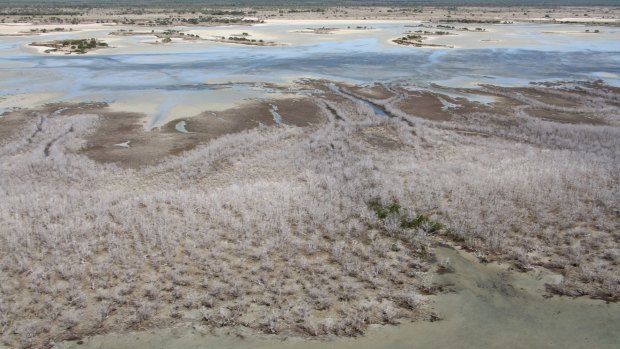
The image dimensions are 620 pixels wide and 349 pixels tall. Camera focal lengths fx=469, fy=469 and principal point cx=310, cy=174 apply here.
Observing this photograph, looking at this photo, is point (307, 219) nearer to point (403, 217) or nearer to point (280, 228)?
point (280, 228)

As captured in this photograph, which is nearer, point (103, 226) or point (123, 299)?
point (123, 299)

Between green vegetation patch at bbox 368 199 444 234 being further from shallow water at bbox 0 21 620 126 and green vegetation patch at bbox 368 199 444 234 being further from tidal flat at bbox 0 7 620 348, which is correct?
shallow water at bbox 0 21 620 126

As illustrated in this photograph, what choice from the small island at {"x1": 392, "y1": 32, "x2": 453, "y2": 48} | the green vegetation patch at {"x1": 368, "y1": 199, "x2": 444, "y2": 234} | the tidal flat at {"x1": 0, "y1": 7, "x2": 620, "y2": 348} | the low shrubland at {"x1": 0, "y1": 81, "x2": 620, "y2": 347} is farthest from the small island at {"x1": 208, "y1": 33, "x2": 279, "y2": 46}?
the green vegetation patch at {"x1": 368, "y1": 199, "x2": 444, "y2": 234}

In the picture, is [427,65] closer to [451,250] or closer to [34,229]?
[451,250]

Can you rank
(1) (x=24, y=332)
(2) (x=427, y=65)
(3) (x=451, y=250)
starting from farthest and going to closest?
(2) (x=427, y=65)
(3) (x=451, y=250)
(1) (x=24, y=332)

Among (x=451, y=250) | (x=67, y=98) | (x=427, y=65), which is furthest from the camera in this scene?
(x=427, y=65)

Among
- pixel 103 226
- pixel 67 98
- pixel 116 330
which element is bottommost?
pixel 116 330

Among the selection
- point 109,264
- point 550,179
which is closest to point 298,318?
point 109,264

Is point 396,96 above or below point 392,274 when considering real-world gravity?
above

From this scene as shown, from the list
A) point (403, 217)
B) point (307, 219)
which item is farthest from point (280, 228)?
point (403, 217)

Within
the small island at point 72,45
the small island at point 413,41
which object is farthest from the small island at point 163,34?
the small island at point 413,41
